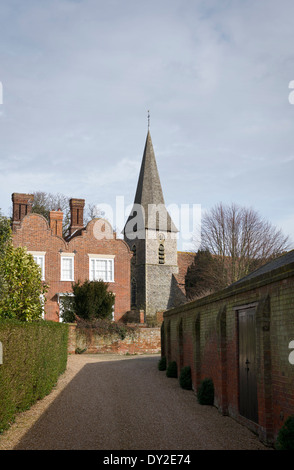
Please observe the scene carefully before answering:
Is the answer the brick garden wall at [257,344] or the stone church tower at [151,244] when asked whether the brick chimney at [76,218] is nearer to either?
the stone church tower at [151,244]

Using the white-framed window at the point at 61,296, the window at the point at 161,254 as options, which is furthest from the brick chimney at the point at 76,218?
the window at the point at 161,254

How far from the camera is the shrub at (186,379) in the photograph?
1538 centimetres

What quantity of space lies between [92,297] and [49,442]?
21979mm

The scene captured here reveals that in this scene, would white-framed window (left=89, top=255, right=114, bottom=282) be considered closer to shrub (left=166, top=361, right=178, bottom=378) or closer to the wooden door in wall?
shrub (left=166, top=361, right=178, bottom=378)

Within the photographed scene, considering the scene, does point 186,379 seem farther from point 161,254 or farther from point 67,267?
point 161,254

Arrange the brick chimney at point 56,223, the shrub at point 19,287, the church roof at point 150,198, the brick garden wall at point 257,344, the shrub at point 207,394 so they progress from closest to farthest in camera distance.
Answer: the brick garden wall at point 257,344, the shrub at point 207,394, the shrub at point 19,287, the brick chimney at point 56,223, the church roof at point 150,198

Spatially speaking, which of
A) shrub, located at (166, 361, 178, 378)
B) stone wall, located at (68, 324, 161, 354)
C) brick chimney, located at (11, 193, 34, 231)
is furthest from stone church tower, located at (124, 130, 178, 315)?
shrub, located at (166, 361, 178, 378)

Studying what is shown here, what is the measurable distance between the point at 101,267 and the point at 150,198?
69.1 feet

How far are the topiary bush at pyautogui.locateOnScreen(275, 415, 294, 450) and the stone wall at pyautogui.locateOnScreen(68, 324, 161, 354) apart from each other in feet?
70.3

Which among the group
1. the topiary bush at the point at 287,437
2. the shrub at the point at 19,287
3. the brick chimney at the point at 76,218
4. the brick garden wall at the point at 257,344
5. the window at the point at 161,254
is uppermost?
the brick chimney at the point at 76,218

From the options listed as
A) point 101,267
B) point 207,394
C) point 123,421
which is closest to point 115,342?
point 101,267

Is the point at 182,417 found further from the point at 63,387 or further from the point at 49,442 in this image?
the point at 63,387

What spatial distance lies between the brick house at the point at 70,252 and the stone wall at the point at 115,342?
800 centimetres

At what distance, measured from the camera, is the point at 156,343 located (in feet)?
99.0
